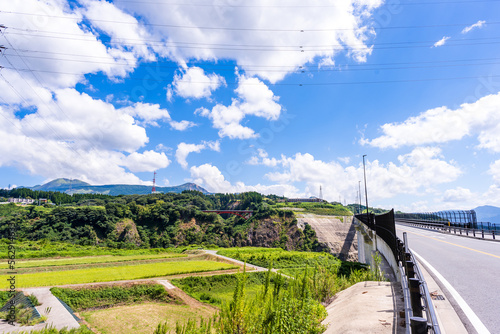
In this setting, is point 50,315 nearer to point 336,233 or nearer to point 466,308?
point 466,308

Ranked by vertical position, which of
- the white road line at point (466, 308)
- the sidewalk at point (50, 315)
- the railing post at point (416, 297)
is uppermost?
the railing post at point (416, 297)

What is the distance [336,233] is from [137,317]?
83.4 metres

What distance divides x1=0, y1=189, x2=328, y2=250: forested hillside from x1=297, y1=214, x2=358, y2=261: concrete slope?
389cm

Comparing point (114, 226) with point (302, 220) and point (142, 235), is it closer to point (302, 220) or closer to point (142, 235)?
point (142, 235)

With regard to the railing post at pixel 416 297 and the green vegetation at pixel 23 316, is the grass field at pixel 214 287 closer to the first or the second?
the green vegetation at pixel 23 316

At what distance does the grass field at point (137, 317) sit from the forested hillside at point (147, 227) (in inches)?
2007

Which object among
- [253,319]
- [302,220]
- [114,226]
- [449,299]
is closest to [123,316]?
[253,319]

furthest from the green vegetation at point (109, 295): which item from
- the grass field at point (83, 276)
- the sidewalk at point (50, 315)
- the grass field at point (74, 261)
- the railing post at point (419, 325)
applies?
the railing post at point (419, 325)

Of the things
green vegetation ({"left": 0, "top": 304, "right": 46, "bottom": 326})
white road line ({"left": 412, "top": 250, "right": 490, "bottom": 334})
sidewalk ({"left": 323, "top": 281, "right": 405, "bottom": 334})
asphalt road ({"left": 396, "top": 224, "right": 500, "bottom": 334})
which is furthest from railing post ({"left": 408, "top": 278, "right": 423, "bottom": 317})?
green vegetation ({"left": 0, "top": 304, "right": 46, "bottom": 326})

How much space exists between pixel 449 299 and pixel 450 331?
226 centimetres

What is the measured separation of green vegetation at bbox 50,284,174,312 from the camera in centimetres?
2348

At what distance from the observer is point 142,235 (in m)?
86.1

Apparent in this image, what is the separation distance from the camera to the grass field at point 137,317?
18625 millimetres

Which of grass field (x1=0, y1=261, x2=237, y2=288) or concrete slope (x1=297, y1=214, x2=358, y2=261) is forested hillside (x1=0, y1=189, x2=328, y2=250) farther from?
grass field (x1=0, y1=261, x2=237, y2=288)
